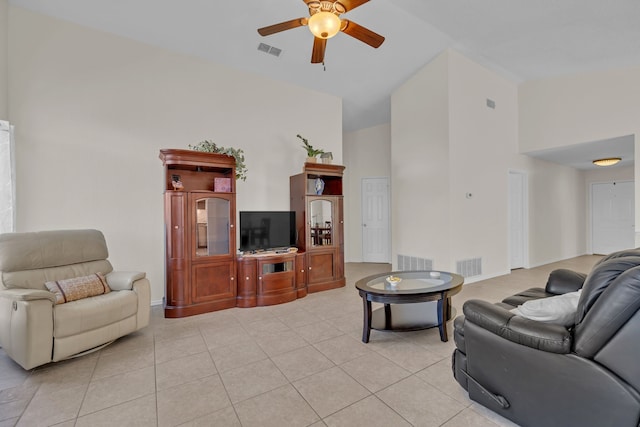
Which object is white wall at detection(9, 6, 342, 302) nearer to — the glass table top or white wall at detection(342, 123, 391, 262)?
the glass table top

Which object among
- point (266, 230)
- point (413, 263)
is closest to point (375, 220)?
point (413, 263)

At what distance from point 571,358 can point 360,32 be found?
2703 millimetres

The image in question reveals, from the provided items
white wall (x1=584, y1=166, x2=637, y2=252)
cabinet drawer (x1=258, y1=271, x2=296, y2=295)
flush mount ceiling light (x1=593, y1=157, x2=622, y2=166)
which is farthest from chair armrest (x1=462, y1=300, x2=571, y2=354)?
white wall (x1=584, y1=166, x2=637, y2=252)

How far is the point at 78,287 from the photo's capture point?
2715 mm

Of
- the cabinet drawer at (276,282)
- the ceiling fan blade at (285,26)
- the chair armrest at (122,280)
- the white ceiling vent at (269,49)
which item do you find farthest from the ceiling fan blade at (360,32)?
the chair armrest at (122,280)

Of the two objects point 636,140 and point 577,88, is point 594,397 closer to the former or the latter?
point 636,140

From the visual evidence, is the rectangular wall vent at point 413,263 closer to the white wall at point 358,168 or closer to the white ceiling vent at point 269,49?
the white wall at point 358,168

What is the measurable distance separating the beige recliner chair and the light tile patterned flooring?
0.60 ft

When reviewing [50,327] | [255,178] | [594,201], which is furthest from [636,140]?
[50,327]

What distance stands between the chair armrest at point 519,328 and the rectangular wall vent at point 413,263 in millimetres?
3274

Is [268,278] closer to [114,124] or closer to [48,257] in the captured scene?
[48,257]

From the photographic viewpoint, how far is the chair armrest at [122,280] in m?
2.91

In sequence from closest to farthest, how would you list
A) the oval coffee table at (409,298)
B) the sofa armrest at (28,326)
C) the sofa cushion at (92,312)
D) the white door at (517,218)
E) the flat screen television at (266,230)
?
the sofa armrest at (28,326) < the sofa cushion at (92,312) < the oval coffee table at (409,298) < the flat screen television at (266,230) < the white door at (517,218)

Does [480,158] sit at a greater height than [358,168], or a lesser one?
lesser
